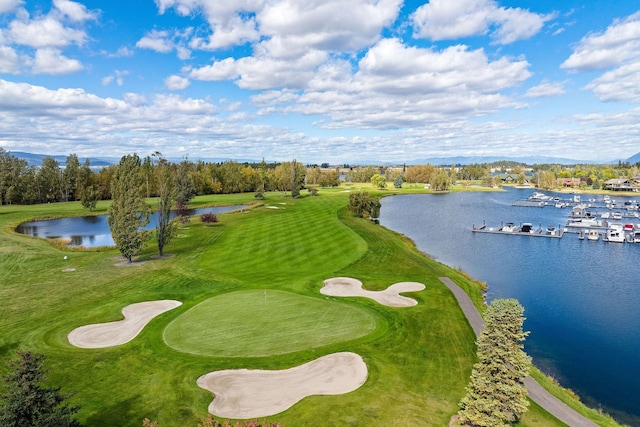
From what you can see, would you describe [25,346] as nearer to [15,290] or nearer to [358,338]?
[15,290]

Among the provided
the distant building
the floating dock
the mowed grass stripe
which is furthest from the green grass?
the distant building

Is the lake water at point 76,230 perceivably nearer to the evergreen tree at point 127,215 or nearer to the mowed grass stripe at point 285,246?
the mowed grass stripe at point 285,246

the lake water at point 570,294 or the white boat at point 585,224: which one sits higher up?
the white boat at point 585,224

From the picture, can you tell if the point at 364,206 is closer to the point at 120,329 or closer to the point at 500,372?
the point at 120,329

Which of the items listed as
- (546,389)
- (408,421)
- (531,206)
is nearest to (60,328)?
(408,421)

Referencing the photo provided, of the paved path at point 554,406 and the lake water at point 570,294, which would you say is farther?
the lake water at point 570,294

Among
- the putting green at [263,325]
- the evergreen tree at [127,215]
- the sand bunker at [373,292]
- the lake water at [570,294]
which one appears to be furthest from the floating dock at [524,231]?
the evergreen tree at [127,215]
